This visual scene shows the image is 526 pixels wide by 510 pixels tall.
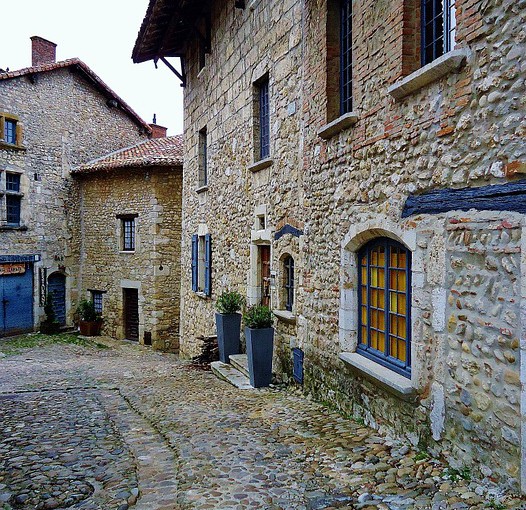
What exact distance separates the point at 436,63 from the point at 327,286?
2.77 m

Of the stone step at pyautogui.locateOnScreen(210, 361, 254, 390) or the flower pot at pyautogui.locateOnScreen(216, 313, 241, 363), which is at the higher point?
the flower pot at pyautogui.locateOnScreen(216, 313, 241, 363)

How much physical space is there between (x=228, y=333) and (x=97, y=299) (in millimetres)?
9717

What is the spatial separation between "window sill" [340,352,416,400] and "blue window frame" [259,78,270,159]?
432 centimetres

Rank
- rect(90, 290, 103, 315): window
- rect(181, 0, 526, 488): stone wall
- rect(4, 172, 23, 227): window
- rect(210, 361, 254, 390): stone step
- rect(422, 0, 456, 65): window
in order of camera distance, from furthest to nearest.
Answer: rect(90, 290, 103, 315): window
rect(4, 172, 23, 227): window
rect(210, 361, 254, 390): stone step
rect(422, 0, 456, 65): window
rect(181, 0, 526, 488): stone wall

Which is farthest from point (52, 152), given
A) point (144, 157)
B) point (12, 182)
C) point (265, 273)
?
point (265, 273)

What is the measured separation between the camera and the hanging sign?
1491cm

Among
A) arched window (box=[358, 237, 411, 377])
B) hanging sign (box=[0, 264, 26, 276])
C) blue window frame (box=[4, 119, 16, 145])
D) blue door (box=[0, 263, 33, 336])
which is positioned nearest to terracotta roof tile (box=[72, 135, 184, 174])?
blue window frame (box=[4, 119, 16, 145])

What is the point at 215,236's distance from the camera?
10562 mm

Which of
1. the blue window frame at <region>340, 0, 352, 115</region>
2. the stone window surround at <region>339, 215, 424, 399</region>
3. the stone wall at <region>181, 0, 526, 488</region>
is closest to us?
the stone wall at <region>181, 0, 526, 488</region>

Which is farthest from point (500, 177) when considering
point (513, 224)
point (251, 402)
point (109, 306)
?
point (109, 306)

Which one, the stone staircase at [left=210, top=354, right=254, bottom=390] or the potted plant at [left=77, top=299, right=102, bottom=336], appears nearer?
the stone staircase at [left=210, top=354, right=254, bottom=390]

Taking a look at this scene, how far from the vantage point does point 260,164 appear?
25.9 feet

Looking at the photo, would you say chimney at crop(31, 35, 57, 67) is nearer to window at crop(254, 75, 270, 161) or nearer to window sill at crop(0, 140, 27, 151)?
window sill at crop(0, 140, 27, 151)

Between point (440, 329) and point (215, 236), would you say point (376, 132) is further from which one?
point (215, 236)
